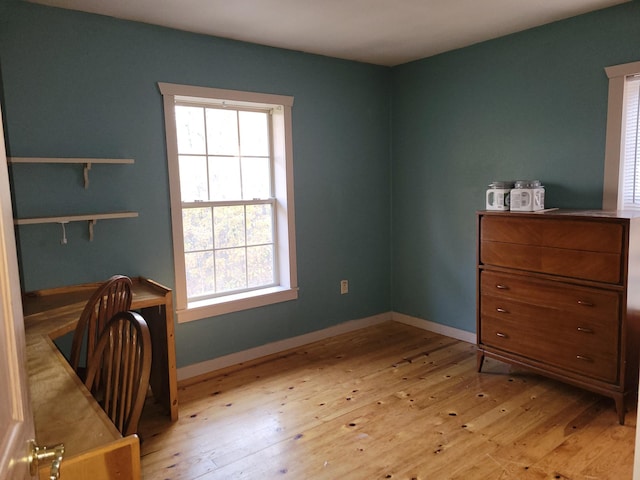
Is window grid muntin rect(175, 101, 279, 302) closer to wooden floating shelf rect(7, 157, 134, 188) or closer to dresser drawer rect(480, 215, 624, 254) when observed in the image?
wooden floating shelf rect(7, 157, 134, 188)

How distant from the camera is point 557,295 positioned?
2707 millimetres

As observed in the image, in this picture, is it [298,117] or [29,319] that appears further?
[298,117]

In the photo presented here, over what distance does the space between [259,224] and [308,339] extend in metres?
1.05

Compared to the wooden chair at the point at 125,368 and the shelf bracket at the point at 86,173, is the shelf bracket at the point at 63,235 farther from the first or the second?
the wooden chair at the point at 125,368

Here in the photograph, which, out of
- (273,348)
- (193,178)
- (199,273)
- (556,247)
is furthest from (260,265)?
(556,247)

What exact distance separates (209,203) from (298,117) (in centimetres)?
99

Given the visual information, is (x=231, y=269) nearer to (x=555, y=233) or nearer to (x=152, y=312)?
(x=152, y=312)

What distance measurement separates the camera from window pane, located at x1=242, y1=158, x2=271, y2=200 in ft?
11.5

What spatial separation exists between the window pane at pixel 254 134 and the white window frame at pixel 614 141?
7.61 ft

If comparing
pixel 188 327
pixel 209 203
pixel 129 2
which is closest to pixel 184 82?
pixel 129 2

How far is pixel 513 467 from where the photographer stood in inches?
84.5

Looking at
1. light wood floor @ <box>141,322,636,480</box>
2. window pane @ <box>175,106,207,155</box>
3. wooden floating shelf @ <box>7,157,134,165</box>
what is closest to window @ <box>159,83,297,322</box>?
window pane @ <box>175,106,207,155</box>

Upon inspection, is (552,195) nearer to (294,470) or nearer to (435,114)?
(435,114)

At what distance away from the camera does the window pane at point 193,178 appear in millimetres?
3197
